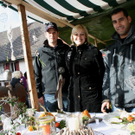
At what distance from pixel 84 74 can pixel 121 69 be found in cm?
62

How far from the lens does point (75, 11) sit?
119 inches

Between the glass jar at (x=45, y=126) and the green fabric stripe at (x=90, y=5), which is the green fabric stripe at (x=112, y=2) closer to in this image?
the green fabric stripe at (x=90, y=5)

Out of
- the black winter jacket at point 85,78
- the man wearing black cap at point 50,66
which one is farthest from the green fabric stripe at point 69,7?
the black winter jacket at point 85,78

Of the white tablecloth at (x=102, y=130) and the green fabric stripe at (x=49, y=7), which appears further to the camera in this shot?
the green fabric stripe at (x=49, y=7)

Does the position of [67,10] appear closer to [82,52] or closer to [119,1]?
[119,1]

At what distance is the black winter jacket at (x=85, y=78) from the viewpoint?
2143 mm

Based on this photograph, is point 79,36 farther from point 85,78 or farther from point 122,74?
point 122,74

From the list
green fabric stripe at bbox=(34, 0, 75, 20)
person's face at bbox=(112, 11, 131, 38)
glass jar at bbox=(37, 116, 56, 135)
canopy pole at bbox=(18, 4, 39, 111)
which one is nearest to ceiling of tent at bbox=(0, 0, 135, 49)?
green fabric stripe at bbox=(34, 0, 75, 20)

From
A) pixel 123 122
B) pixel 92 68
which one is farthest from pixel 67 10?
pixel 123 122

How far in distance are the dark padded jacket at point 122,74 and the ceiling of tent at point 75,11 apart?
1.24 meters

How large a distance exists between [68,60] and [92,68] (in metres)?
0.41

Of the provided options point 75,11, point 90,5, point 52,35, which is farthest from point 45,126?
point 75,11

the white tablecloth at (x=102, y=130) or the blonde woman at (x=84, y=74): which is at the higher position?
the blonde woman at (x=84, y=74)

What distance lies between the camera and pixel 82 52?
2.26 m
